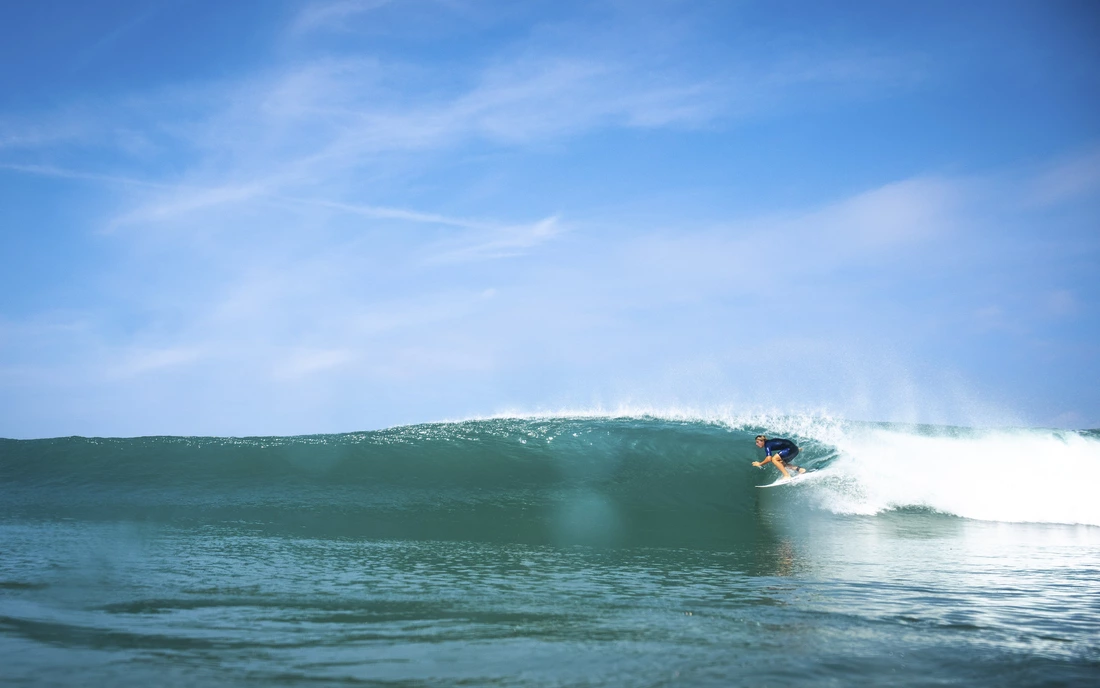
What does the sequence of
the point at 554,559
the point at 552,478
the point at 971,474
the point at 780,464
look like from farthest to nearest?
1. the point at 552,478
2. the point at 971,474
3. the point at 780,464
4. the point at 554,559

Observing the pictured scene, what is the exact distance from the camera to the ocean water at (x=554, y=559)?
3.85 meters

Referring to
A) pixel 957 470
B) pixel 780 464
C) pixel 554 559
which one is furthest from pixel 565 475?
pixel 957 470

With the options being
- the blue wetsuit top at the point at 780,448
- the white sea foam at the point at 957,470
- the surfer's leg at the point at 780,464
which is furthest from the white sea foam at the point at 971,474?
the blue wetsuit top at the point at 780,448

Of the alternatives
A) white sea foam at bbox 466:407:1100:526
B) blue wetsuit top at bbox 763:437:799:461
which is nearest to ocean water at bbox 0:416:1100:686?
white sea foam at bbox 466:407:1100:526

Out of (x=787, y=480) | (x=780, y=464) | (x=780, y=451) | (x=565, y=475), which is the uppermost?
(x=780, y=451)

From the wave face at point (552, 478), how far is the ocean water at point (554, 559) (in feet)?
0.25

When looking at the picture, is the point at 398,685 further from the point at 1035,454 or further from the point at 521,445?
the point at 1035,454

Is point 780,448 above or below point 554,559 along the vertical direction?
above

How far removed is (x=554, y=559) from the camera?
7.33 meters

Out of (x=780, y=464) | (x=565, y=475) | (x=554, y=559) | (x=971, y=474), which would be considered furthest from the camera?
(x=565, y=475)

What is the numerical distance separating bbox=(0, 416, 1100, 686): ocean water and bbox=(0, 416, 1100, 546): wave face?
78 millimetres

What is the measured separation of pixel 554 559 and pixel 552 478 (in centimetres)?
656

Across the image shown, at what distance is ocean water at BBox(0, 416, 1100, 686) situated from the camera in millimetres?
3848

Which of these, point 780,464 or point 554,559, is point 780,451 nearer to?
point 780,464
